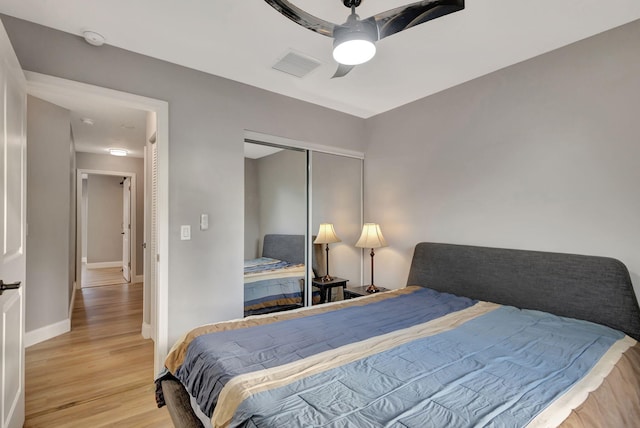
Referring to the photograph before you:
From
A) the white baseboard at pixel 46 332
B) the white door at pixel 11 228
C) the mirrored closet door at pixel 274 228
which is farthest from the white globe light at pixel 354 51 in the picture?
the white baseboard at pixel 46 332

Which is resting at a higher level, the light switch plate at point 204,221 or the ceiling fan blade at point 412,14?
the ceiling fan blade at point 412,14

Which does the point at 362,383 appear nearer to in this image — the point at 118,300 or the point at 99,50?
the point at 99,50

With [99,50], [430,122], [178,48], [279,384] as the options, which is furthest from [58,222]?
[430,122]

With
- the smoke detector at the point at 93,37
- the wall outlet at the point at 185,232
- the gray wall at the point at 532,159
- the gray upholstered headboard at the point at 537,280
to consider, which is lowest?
the gray upholstered headboard at the point at 537,280

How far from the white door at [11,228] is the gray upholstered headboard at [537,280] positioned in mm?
Answer: 2940

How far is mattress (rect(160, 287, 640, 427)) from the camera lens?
1.07m

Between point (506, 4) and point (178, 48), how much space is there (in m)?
2.18

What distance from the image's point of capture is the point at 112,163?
19.7ft

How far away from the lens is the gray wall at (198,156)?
2229mm

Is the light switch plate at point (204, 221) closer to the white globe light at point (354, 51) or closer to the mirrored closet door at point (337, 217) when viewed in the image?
the mirrored closet door at point (337, 217)

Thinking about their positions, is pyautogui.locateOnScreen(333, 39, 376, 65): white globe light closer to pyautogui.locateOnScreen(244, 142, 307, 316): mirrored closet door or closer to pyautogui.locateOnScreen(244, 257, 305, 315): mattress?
pyautogui.locateOnScreen(244, 142, 307, 316): mirrored closet door

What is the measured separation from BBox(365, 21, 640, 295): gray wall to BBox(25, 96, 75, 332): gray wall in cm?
376

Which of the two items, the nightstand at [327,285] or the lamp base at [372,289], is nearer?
the lamp base at [372,289]

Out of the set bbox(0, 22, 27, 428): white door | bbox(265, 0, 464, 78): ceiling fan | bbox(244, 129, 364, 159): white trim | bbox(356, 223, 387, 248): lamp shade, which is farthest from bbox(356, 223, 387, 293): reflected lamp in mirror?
bbox(0, 22, 27, 428): white door
